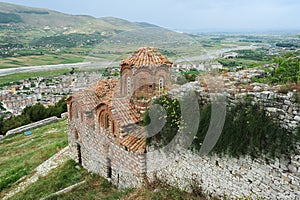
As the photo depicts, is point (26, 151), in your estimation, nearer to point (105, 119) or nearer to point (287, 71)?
point (105, 119)

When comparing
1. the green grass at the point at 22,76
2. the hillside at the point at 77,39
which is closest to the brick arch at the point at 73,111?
the hillside at the point at 77,39

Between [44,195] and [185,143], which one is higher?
[185,143]

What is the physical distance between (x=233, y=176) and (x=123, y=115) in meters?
4.27

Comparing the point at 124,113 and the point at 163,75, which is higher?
the point at 163,75

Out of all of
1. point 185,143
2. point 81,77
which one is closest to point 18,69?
point 81,77

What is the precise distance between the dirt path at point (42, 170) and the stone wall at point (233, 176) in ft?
27.0

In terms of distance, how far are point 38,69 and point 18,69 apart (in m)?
13.5

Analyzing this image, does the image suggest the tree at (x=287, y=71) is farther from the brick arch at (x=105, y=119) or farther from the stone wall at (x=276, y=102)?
the brick arch at (x=105, y=119)

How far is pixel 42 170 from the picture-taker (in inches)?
550

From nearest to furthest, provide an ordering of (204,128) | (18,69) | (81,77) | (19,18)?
(204,128), (81,77), (18,69), (19,18)

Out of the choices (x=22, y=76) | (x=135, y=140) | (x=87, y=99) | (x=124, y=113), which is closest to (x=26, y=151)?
(x=87, y=99)

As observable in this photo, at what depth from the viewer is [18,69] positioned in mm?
93125

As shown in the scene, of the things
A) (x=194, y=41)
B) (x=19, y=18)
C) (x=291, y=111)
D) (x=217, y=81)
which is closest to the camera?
(x=291, y=111)

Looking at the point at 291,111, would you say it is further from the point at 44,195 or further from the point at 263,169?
the point at 44,195
